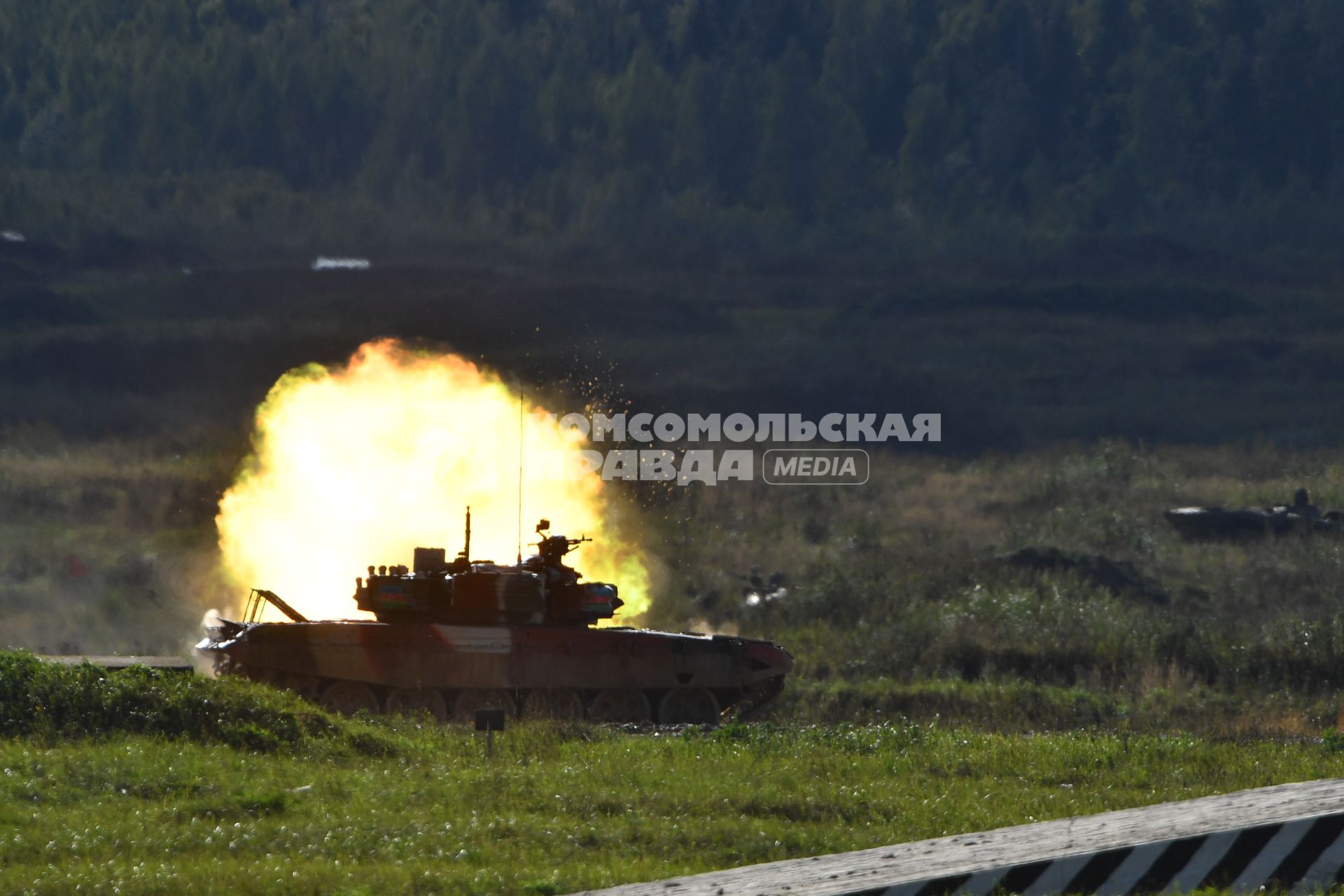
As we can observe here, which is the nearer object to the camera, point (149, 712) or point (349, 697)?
point (149, 712)

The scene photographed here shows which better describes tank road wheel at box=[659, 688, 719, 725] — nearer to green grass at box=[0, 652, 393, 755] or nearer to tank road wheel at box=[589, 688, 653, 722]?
tank road wheel at box=[589, 688, 653, 722]

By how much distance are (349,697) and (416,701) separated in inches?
39.7

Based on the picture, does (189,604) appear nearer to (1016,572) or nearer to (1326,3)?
(1016,572)

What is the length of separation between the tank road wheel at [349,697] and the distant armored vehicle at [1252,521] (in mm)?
27863

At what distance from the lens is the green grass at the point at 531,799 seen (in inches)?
551

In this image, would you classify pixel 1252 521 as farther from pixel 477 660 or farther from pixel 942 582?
pixel 477 660

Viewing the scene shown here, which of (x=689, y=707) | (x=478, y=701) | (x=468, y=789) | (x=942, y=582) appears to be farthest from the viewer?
(x=942, y=582)

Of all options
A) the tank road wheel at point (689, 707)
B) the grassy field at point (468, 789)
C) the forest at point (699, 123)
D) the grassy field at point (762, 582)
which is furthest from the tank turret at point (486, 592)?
the forest at point (699, 123)

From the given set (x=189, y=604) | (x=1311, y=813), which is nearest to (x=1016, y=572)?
(x=189, y=604)

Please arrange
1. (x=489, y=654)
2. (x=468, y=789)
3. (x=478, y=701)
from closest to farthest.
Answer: (x=468, y=789) < (x=489, y=654) < (x=478, y=701)

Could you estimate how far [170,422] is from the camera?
221ft

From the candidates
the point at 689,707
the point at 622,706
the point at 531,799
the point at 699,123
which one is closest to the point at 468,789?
the point at 531,799

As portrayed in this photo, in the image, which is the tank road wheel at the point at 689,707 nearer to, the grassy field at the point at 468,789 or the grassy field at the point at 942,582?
Answer: the grassy field at the point at 942,582

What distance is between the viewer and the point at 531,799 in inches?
669
